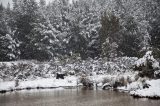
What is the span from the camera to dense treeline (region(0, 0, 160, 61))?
63.8m

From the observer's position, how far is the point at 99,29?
222 ft

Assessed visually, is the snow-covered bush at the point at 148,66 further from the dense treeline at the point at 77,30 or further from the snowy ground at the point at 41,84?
the dense treeline at the point at 77,30

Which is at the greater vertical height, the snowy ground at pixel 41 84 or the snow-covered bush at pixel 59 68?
the snow-covered bush at pixel 59 68

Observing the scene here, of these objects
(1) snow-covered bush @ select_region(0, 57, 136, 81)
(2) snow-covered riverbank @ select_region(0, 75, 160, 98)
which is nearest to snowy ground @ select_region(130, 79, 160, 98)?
(2) snow-covered riverbank @ select_region(0, 75, 160, 98)

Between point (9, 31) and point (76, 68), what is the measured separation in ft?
54.2

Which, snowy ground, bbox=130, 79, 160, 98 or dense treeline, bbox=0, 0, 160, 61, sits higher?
dense treeline, bbox=0, 0, 160, 61

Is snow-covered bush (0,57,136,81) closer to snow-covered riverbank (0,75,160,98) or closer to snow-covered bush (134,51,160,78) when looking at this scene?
snow-covered riverbank (0,75,160,98)

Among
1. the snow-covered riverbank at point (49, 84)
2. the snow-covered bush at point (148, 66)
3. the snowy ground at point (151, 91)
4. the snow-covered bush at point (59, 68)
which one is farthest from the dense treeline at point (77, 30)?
the snowy ground at point (151, 91)

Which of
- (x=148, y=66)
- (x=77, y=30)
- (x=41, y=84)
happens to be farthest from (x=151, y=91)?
(x=77, y=30)

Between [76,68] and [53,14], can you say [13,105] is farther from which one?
[53,14]

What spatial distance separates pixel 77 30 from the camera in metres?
69.8

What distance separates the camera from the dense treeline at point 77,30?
6381cm

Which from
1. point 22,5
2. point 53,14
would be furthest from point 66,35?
point 22,5

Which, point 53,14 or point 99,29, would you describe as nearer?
point 99,29
